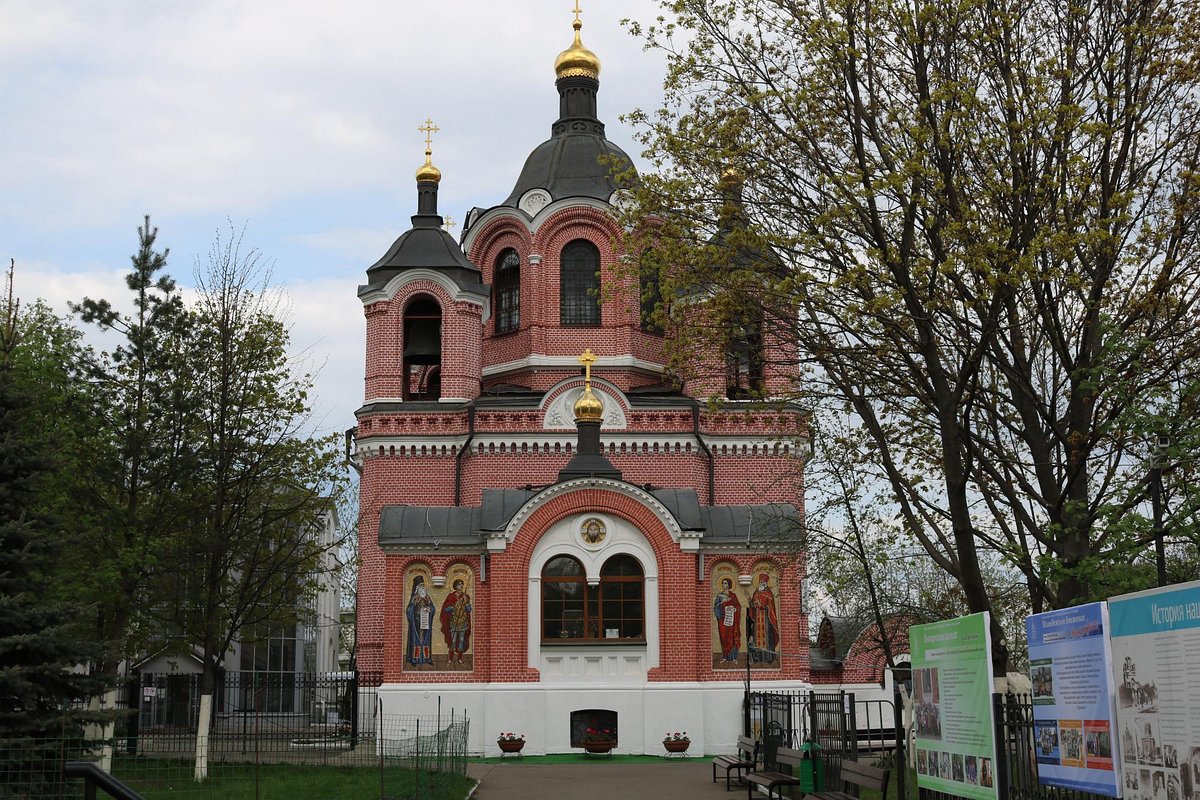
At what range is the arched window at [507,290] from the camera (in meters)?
31.6

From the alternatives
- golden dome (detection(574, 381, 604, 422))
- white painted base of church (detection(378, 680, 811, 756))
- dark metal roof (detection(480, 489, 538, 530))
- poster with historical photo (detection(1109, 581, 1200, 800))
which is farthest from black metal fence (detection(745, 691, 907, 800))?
golden dome (detection(574, 381, 604, 422))

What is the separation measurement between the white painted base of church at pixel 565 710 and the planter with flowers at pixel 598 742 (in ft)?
1.20

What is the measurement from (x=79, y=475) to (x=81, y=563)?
160 centimetres

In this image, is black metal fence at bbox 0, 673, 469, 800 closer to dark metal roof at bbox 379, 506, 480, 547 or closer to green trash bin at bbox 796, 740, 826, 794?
dark metal roof at bbox 379, 506, 480, 547

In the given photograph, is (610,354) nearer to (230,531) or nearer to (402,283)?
(402,283)

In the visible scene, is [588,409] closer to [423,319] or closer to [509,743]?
[423,319]

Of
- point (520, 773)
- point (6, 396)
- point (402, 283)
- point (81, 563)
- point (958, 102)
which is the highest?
point (402, 283)

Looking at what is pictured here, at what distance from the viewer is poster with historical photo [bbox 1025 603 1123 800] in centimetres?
766

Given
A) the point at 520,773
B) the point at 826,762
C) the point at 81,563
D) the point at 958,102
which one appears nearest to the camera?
the point at 958,102

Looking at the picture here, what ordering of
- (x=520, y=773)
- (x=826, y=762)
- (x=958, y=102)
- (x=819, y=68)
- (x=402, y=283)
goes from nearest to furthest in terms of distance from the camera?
(x=958, y=102) → (x=819, y=68) → (x=826, y=762) → (x=520, y=773) → (x=402, y=283)

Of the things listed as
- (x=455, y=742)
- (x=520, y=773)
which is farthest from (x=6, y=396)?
(x=520, y=773)

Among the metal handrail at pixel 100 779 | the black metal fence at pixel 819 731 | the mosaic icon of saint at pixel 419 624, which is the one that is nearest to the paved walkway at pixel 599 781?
the black metal fence at pixel 819 731

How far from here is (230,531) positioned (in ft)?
67.9

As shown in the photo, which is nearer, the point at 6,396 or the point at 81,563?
the point at 6,396
